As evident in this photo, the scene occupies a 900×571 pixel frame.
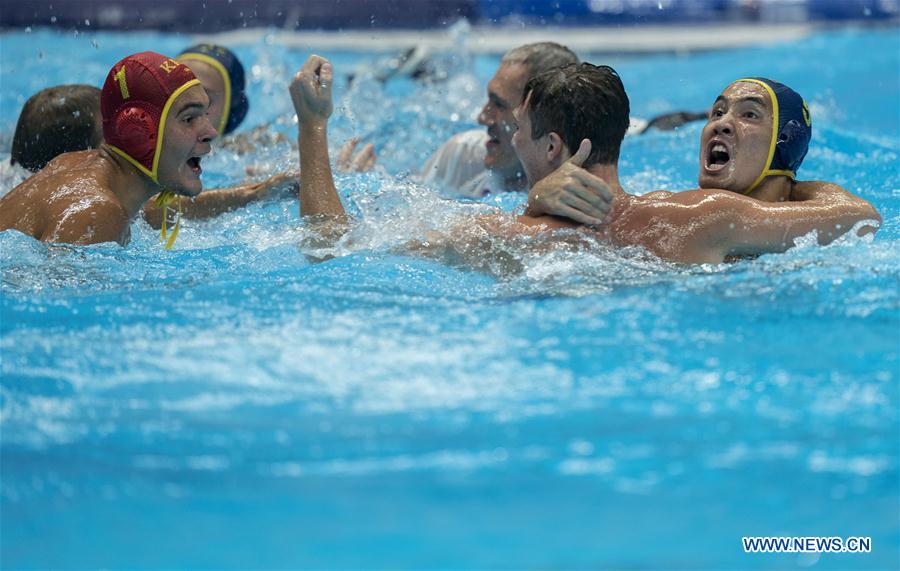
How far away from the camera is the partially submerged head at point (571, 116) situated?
350 centimetres

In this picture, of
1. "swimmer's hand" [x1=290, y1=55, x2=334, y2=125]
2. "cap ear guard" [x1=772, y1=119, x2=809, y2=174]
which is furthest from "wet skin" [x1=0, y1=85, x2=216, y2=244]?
"cap ear guard" [x1=772, y1=119, x2=809, y2=174]

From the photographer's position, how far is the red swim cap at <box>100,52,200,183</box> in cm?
360

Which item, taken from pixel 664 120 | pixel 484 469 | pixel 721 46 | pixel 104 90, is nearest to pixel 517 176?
pixel 664 120

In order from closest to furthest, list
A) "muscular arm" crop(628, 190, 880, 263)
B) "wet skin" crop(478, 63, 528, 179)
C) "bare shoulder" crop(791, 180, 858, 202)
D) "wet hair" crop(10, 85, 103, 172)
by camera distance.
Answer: "muscular arm" crop(628, 190, 880, 263) < "bare shoulder" crop(791, 180, 858, 202) < "wet hair" crop(10, 85, 103, 172) < "wet skin" crop(478, 63, 528, 179)

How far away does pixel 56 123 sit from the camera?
13.7 feet

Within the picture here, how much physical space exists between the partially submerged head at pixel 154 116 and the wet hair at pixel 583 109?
1211 millimetres

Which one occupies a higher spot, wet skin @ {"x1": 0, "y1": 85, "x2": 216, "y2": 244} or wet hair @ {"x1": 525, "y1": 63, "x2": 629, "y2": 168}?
wet hair @ {"x1": 525, "y1": 63, "x2": 629, "y2": 168}

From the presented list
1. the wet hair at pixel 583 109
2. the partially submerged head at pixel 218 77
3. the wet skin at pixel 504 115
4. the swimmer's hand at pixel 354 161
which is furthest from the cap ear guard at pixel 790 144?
the partially submerged head at pixel 218 77

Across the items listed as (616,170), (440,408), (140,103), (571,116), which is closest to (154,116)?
(140,103)

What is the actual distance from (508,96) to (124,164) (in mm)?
1946

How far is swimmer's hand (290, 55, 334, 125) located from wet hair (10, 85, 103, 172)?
1023 mm

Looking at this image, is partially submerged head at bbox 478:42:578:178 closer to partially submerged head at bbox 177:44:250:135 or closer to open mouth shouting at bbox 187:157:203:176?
partially submerged head at bbox 177:44:250:135

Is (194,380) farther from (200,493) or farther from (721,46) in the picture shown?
(721,46)

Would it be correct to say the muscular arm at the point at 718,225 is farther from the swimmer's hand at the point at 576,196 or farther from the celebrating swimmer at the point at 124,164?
the celebrating swimmer at the point at 124,164
